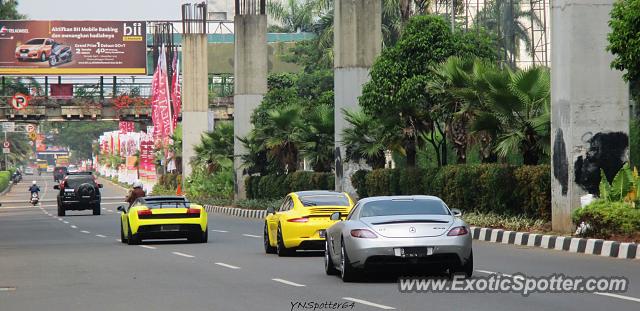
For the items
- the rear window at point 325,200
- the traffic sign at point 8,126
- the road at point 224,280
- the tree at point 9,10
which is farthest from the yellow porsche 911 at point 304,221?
the traffic sign at point 8,126

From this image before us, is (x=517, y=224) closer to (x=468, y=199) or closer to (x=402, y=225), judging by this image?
(x=468, y=199)

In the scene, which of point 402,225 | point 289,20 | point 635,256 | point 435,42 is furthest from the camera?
point 289,20

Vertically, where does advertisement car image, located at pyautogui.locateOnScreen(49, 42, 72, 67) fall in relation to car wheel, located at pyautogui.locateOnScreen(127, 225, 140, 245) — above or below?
above

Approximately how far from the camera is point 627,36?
25359 mm

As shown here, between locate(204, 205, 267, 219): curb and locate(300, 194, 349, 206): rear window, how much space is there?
1092 inches

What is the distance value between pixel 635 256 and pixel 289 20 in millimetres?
96241

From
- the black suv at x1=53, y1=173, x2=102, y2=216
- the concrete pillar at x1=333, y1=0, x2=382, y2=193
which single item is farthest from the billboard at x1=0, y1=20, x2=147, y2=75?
the concrete pillar at x1=333, y1=0, x2=382, y2=193

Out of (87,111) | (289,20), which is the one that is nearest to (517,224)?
(87,111)

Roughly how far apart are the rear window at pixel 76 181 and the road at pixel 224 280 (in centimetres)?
3018

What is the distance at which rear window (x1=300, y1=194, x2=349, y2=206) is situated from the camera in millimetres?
25625

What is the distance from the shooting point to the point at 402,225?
17.7 metres

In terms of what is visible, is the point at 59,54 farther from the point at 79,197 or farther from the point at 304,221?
the point at 304,221

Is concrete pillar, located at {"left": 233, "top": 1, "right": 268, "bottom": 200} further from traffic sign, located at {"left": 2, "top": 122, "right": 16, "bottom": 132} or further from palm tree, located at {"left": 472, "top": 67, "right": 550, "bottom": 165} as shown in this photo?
traffic sign, located at {"left": 2, "top": 122, "right": 16, "bottom": 132}

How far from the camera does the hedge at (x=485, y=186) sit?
31.2 m
